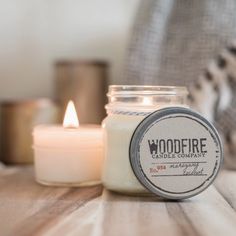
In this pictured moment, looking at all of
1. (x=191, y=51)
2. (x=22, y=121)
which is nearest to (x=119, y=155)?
(x=191, y=51)

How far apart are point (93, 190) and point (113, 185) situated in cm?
5

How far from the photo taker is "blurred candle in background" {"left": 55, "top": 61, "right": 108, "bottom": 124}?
1.15 m

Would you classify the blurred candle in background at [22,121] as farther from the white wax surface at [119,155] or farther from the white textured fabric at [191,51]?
the white wax surface at [119,155]

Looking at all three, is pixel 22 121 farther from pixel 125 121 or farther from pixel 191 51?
pixel 125 121

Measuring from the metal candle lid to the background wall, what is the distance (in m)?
0.73

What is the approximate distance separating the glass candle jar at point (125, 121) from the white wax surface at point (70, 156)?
53mm

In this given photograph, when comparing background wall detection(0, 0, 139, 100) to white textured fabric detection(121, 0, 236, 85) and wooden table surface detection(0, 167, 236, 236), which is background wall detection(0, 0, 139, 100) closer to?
white textured fabric detection(121, 0, 236, 85)

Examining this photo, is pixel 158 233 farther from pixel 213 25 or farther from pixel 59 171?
pixel 213 25

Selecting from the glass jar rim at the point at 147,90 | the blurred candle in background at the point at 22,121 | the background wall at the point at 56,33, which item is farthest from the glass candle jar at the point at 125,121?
the background wall at the point at 56,33

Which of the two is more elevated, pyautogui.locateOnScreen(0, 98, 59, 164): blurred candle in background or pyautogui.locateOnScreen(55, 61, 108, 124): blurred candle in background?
pyautogui.locateOnScreen(55, 61, 108, 124): blurred candle in background

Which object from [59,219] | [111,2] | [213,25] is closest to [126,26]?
[111,2]

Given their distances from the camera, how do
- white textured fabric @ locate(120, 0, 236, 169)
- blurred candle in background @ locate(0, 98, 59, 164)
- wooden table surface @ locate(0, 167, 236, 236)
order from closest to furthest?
wooden table surface @ locate(0, 167, 236, 236) → white textured fabric @ locate(120, 0, 236, 169) → blurred candle in background @ locate(0, 98, 59, 164)

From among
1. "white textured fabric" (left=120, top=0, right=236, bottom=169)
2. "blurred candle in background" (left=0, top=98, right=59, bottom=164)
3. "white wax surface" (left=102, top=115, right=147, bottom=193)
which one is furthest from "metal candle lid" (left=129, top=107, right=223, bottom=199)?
"blurred candle in background" (left=0, top=98, right=59, bottom=164)

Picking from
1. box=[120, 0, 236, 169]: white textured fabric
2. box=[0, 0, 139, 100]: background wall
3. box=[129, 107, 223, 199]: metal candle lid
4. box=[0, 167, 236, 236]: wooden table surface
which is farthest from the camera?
box=[0, 0, 139, 100]: background wall
